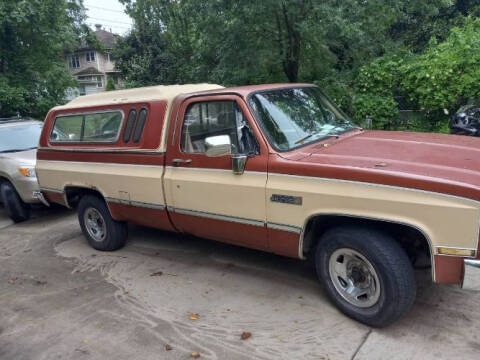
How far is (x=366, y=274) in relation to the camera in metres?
3.51

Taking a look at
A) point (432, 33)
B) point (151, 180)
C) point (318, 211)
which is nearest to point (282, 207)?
point (318, 211)

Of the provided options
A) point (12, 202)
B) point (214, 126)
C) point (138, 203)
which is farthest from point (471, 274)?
point (12, 202)

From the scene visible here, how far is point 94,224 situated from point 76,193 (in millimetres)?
513

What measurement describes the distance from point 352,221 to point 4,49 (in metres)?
13.2

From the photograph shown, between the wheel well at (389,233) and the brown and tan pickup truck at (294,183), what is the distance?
14 millimetres

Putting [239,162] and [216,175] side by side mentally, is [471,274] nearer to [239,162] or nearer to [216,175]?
[239,162]

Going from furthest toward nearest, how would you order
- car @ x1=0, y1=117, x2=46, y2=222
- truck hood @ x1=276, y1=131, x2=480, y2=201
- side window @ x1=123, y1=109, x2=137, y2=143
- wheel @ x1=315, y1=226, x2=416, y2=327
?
car @ x1=0, y1=117, x2=46, y2=222 → side window @ x1=123, y1=109, x2=137, y2=143 → wheel @ x1=315, y1=226, x2=416, y2=327 → truck hood @ x1=276, y1=131, x2=480, y2=201

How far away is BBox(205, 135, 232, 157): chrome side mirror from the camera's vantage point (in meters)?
3.92

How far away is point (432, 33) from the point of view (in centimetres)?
1683

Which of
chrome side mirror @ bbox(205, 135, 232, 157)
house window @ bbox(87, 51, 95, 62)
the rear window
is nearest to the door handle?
chrome side mirror @ bbox(205, 135, 232, 157)

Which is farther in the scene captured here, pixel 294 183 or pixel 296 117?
pixel 296 117

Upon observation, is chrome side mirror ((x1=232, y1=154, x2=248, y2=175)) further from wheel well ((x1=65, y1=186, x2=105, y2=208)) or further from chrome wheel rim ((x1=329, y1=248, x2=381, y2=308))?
wheel well ((x1=65, y1=186, x2=105, y2=208))

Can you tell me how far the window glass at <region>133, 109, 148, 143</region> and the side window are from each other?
8 cm

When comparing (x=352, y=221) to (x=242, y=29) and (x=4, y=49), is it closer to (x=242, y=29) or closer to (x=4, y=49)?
(x=242, y=29)
